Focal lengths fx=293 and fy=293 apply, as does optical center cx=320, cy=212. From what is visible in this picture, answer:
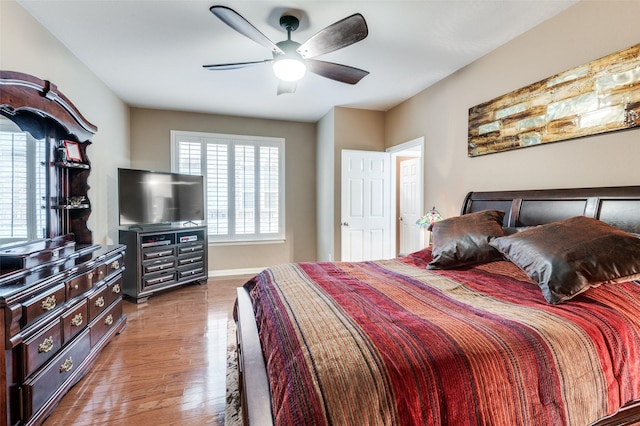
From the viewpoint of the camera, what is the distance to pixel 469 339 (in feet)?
3.39

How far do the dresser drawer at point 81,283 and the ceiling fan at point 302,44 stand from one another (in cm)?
185

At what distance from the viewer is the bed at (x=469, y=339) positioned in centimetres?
89

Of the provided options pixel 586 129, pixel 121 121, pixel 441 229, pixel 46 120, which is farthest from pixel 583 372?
pixel 121 121

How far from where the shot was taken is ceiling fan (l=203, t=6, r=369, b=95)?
1850 mm

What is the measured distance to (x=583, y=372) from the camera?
3.63ft

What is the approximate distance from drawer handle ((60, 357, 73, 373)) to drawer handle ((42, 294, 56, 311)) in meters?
0.38

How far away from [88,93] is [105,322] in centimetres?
243

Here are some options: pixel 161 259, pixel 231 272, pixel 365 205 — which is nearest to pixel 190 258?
pixel 161 259

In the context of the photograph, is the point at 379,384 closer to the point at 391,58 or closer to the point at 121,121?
the point at 391,58

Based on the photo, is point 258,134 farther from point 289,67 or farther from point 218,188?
point 289,67

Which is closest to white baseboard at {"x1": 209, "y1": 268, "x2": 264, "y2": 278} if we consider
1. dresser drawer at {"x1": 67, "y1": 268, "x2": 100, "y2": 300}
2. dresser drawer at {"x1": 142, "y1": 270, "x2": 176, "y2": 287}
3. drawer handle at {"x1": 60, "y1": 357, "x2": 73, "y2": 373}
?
dresser drawer at {"x1": 142, "y1": 270, "x2": 176, "y2": 287}

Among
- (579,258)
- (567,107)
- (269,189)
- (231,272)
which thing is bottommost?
(231,272)

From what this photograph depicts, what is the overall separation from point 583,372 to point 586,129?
1.78 meters

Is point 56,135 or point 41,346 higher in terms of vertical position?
point 56,135
